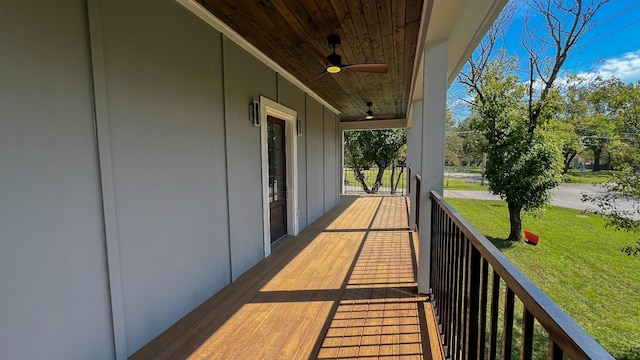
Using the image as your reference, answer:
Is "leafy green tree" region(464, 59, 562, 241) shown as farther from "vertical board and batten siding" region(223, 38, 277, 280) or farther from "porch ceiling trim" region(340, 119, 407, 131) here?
"vertical board and batten siding" region(223, 38, 277, 280)

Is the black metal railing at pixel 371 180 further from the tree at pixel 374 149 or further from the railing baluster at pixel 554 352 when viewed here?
the railing baluster at pixel 554 352

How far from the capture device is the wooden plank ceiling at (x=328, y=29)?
229 cm

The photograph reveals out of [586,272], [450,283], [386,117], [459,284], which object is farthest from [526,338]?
[386,117]

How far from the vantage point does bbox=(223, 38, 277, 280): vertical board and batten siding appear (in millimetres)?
2891

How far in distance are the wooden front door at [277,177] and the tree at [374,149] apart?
828cm

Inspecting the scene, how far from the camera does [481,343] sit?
119 cm

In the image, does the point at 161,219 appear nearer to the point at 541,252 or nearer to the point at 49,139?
the point at 49,139

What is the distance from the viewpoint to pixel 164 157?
2.08 m

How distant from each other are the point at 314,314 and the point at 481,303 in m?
1.49

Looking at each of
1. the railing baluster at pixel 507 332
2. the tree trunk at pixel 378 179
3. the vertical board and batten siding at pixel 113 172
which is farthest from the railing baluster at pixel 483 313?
the tree trunk at pixel 378 179

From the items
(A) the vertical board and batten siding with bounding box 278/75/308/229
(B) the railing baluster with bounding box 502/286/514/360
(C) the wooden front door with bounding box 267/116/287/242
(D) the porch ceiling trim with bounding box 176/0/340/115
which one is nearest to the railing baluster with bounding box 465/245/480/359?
(B) the railing baluster with bounding box 502/286/514/360

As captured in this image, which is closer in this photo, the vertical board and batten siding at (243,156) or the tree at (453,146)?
the vertical board and batten siding at (243,156)

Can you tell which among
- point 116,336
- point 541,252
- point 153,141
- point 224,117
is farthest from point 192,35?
point 541,252

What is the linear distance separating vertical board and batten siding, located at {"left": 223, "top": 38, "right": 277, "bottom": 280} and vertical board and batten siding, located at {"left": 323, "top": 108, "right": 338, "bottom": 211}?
324cm
